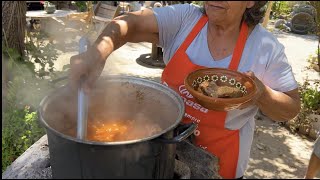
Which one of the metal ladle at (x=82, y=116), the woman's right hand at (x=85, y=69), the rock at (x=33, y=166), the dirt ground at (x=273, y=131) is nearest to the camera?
the dirt ground at (x=273, y=131)

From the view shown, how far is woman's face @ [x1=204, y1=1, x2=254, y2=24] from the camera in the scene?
1375 millimetres

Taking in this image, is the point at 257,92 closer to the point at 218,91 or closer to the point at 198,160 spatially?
the point at 218,91

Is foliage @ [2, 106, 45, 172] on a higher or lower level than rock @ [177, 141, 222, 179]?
lower

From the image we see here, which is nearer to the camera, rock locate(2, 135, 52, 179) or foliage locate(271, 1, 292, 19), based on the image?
rock locate(2, 135, 52, 179)

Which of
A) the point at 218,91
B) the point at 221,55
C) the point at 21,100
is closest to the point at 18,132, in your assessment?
the point at 21,100

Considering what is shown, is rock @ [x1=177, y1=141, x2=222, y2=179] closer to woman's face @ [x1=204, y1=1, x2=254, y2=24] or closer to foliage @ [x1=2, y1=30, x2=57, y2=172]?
woman's face @ [x1=204, y1=1, x2=254, y2=24]

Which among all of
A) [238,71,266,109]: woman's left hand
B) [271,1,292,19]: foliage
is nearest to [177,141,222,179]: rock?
[238,71,266,109]: woman's left hand

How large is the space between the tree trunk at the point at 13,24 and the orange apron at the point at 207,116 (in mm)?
2859

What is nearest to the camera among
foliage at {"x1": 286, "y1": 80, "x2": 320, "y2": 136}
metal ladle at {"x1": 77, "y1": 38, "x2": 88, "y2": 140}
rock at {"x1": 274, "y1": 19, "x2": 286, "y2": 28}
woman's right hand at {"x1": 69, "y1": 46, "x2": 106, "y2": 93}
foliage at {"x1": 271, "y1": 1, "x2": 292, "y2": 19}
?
metal ladle at {"x1": 77, "y1": 38, "x2": 88, "y2": 140}

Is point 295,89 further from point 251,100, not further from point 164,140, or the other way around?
point 164,140

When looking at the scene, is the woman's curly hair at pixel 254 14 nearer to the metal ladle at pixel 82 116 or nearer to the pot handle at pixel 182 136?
the pot handle at pixel 182 136

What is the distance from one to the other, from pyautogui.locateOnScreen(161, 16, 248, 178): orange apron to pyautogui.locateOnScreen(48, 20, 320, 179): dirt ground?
0.14m

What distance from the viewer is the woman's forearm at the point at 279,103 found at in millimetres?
1499

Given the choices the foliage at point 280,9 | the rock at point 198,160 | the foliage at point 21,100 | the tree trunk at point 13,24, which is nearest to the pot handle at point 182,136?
the rock at point 198,160
